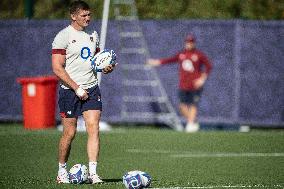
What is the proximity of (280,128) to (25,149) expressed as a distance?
9.45 metres

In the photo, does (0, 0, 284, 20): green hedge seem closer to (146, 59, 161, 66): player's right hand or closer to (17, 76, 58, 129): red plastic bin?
(146, 59, 161, 66): player's right hand

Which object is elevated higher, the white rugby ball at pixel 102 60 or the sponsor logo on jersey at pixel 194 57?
the white rugby ball at pixel 102 60

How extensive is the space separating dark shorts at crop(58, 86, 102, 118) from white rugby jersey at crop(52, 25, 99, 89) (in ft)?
0.33

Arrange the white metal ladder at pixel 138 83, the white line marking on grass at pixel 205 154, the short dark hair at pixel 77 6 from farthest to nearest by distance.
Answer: the white metal ladder at pixel 138 83 < the white line marking on grass at pixel 205 154 < the short dark hair at pixel 77 6

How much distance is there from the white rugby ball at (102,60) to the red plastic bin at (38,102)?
12.1m

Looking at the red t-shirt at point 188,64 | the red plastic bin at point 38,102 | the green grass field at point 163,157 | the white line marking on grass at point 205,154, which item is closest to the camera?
the green grass field at point 163,157

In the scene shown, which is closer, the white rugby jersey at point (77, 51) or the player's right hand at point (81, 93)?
the player's right hand at point (81, 93)

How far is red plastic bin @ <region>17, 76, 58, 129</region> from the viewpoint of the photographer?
24906mm

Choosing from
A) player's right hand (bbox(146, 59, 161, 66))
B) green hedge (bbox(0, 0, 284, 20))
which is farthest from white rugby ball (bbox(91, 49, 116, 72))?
green hedge (bbox(0, 0, 284, 20))

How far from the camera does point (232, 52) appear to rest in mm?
26000

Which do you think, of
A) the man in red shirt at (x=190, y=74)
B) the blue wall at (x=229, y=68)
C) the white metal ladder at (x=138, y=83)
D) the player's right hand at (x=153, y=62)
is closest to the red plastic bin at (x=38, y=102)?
the blue wall at (x=229, y=68)

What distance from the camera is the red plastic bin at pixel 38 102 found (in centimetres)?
2491

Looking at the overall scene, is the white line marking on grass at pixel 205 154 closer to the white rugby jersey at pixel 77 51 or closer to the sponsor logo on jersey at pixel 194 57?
the white rugby jersey at pixel 77 51

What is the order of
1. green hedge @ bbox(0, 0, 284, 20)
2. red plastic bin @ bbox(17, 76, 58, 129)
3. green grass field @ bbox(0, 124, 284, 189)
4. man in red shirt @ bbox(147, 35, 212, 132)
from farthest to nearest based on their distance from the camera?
green hedge @ bbox(0, 0, 284, 20) < man in red shirt @ bbox(147, 35, 212, 132) < red plastic bin @ bbox(17, 76, 58, 129) < green grass field @ bbox(0, 124, 284, 189)
